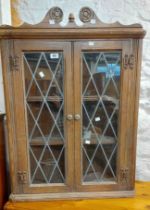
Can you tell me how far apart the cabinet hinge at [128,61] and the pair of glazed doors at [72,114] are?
1cm

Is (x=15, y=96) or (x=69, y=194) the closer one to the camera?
(x=15, y=96)

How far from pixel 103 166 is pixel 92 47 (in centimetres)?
75

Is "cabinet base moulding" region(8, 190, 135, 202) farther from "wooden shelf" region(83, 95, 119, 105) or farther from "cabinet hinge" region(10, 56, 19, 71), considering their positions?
"cabinet hinge" region(10, 56, 19, 71)

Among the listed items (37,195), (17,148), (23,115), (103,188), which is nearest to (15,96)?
(23,115)

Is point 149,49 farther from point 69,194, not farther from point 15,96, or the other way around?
point 69,194

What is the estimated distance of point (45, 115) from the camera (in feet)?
4.31

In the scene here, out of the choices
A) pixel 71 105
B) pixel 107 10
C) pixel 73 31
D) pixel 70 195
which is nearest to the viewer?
pixel 73 31

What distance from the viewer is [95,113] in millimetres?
1319

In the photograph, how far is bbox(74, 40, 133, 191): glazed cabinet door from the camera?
1.23 m

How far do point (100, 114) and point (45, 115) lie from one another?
0.33 meters

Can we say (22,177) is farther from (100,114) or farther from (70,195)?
(100,114)

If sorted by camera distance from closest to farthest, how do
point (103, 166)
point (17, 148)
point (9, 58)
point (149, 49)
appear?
point (9, 58), point (17, 148), point (103, 166), point (149, 49)

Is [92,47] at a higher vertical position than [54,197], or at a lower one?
higher

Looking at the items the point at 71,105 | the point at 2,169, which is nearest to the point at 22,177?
the point at 2,169
